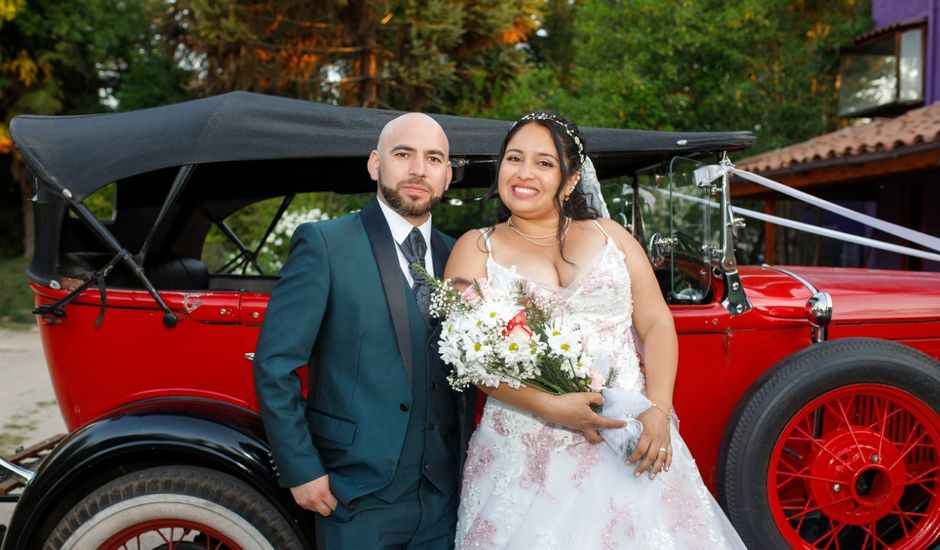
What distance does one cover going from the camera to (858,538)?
3092 mm

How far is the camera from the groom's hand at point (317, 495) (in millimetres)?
2074

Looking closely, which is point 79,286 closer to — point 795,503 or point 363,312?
point 363,312

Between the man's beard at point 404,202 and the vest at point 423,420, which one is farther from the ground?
the man's beard at point 404,202

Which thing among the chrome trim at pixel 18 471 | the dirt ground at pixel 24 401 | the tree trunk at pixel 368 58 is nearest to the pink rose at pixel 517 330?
the chrome trim at pixel 18 471

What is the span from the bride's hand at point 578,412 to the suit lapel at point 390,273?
1.39 feet

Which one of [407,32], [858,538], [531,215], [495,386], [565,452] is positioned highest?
[407,32]

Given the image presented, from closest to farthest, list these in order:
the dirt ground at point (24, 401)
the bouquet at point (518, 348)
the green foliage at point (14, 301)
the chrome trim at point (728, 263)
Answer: the bouquet at point (518, 348)
the chrome trim at point (728, 263)
the dirt ground at point (24, 401)
the green foliage at point (14, 301)

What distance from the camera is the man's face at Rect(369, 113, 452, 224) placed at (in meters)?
2.24

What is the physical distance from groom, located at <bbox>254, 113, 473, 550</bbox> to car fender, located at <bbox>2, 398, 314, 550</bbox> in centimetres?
31

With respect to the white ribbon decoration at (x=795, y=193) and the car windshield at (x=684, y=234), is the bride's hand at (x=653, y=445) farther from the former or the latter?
the white ribbon decoration at (x=795, y=193)

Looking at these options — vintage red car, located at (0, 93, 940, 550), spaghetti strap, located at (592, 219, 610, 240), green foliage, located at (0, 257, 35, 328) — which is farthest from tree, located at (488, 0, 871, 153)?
spaghetti strap, located at (592, 219, 610, 240)

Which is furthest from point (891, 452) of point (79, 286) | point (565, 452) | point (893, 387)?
point (79, 286)

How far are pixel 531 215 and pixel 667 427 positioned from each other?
76 cm

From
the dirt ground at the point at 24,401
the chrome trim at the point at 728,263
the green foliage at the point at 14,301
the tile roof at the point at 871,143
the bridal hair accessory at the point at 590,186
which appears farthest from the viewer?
the green foliage at the point at 14,301
